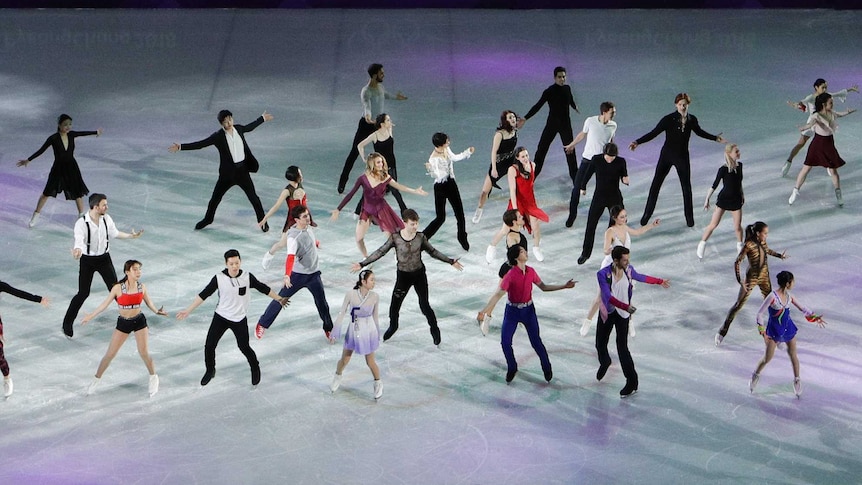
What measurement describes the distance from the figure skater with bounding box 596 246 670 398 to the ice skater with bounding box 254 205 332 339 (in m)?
2.75

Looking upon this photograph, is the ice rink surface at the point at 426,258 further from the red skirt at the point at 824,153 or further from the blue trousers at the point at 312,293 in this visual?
the red skirt at the point at 824,153

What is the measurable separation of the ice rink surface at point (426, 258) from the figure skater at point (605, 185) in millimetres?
454

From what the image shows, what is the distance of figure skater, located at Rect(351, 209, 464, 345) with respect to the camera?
12898 mm

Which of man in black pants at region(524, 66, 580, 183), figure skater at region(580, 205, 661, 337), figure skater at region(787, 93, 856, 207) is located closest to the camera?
figure skater at region(580, 205, 661, 337)

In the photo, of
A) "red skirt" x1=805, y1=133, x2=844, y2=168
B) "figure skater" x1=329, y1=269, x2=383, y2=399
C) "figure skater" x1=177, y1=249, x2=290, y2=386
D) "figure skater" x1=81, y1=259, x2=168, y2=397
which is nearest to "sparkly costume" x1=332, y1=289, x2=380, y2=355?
"figure skater" x1=329, y1=269, x2=383, y2=399

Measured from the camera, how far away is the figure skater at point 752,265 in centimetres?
1312

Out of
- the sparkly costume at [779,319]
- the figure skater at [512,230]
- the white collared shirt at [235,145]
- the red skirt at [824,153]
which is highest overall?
the red skirt at [824,153]

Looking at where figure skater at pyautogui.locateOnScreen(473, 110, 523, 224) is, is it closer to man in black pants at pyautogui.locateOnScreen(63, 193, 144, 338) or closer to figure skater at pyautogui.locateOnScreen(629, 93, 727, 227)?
figure skater at pyautogui.locateOnScreen(629, 93, 727, 227)

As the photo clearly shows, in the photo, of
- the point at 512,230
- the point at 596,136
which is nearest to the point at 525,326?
the point at 512,230

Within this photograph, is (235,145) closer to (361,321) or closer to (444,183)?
(444,183)

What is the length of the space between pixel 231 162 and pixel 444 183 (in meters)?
2.50

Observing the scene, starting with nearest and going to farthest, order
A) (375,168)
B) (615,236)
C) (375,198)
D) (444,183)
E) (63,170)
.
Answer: (615,236) → (375,168) → (375,198) → (444,183) → (63,170)

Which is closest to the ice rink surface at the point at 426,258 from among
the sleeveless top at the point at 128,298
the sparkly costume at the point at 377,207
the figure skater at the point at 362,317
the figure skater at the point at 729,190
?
the figure skater at the point at 729,190

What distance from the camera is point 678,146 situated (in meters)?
15.6
